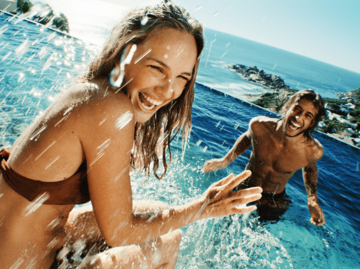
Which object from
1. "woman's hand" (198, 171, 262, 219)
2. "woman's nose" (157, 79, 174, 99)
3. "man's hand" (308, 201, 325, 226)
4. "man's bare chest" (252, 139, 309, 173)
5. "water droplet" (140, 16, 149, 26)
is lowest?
"man's hand" (308, 201, 325, 226)

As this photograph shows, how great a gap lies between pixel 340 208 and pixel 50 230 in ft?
23.1

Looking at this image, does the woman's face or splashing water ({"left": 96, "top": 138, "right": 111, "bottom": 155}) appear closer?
splashing water ({"left": 96, "top": 138, "right": 111, "bottom": 155})

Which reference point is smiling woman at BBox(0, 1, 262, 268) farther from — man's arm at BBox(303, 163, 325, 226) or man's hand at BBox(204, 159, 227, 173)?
man's arm at BBox(303, 163, 325, 226)

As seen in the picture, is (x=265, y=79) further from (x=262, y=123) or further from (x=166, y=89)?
(x=166, y=89)

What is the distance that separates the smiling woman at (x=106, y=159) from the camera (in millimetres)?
1194

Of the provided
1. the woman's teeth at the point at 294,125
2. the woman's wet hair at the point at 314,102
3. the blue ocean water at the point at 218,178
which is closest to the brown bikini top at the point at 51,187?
the blue ocean water at the point at 218,178

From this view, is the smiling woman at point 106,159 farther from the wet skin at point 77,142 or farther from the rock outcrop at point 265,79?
the rock outcrop at point 265,79

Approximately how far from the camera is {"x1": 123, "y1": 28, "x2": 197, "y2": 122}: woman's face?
141 centimetres

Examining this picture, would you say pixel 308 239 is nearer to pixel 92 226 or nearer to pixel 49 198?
pixel 92 226

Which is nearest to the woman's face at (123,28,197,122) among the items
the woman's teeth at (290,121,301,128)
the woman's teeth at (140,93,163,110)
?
the woman's teeth at (140,93,163,110)

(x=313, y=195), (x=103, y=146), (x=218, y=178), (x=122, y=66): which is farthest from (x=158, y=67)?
(x=218, y=178)

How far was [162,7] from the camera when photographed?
1473 mm

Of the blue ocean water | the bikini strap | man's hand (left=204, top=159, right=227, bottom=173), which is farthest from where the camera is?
man's hand (left=204, top=159, right=227, bottom=173)

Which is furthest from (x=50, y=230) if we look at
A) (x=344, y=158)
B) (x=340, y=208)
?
(x=344, y=158)
